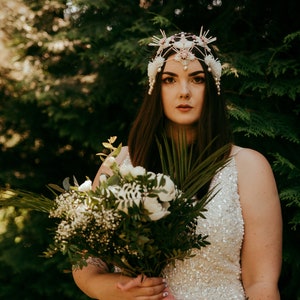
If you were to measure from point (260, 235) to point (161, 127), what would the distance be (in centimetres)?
79

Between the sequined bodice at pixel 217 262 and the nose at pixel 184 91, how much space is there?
48cm

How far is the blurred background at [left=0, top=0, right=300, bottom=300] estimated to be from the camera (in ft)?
12.9

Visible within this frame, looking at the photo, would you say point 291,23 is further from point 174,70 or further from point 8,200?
point 8,200

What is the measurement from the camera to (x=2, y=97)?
5.00 metres

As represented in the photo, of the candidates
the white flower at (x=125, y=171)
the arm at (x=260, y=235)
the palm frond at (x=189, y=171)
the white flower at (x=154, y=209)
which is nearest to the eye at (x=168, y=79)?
the palm frond at (x=189, y=171)

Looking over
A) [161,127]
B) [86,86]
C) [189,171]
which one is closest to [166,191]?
[189,171]

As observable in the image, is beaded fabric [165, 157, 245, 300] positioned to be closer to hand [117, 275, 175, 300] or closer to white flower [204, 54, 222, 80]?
hand [117, 275, 175, 300]

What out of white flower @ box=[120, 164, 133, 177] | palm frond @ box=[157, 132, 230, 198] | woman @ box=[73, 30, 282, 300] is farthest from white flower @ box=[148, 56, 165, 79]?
white flower @ box=[120, 164, 133, 177]

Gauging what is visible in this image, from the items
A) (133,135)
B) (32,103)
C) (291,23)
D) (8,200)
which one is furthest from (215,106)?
(32,103)

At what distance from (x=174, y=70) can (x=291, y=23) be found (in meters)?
1.98

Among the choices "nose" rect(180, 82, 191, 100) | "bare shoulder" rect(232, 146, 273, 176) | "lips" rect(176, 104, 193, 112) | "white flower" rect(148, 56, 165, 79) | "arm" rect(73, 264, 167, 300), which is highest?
"white flower" rect(148, 56, 165, 79)

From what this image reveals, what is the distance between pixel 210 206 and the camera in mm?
2383

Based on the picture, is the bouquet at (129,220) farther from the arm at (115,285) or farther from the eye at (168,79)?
the eye at (168,79)

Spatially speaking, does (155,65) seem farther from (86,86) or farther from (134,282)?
(86,86)
